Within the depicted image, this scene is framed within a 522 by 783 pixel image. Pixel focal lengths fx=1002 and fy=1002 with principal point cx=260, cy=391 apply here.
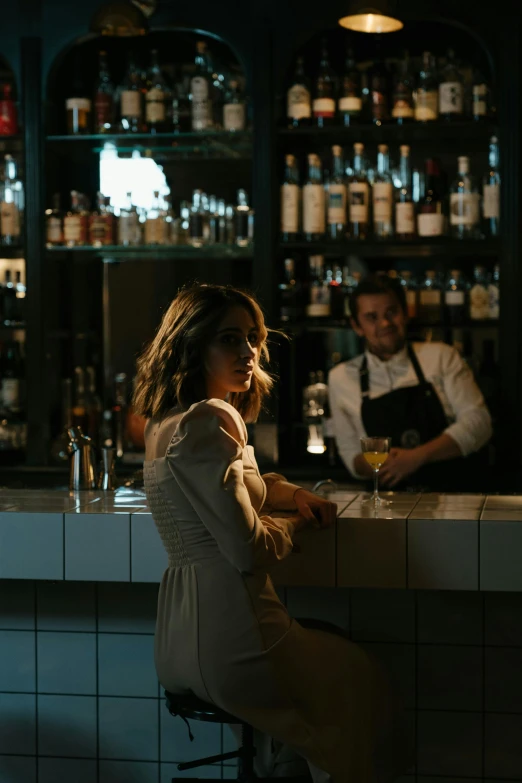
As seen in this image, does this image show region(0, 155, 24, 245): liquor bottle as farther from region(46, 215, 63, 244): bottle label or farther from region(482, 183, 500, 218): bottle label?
region(482, 183, 500, 218): bottle label

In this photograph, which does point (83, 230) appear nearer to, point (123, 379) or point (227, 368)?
point (123, 379)

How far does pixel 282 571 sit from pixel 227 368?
0.49 meters

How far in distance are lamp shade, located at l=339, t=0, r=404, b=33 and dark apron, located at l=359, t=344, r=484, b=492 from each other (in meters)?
1.18

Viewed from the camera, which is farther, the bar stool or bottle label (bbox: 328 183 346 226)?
bottle label (bbox: 328 183 346 226)

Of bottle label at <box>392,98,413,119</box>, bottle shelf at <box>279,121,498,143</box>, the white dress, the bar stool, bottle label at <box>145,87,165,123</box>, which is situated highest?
Result: bottle label at <box>145,87,165,123</box>

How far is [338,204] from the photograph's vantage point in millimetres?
3873

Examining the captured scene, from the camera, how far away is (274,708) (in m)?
1.88

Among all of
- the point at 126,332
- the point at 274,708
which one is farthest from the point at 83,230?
the point at 274,708

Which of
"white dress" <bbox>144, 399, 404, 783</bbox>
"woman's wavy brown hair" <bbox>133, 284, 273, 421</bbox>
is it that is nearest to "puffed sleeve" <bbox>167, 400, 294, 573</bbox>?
"white dress" <bbox>144, 399, 404, 783</bbox>

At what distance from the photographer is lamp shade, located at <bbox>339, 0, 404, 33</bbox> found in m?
2.91

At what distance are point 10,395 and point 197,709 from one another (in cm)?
252

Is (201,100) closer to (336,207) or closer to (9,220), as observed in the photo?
(336,207)

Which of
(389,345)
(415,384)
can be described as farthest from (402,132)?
(415,384)

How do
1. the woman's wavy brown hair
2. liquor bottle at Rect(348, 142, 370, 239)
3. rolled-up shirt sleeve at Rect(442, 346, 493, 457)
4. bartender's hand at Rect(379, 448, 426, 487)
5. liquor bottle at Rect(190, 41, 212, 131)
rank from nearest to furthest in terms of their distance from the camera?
the woman's wavy brown hair → bartender's hand at Rect(379, 448, 426, 487) → rolled-up shirt sleeve at Rect(442, 346, 493, 457) → liquor bottle at Rect(348, 142, 370, 239) → liquor bottle at Rect(190, 41, 212, 131)
